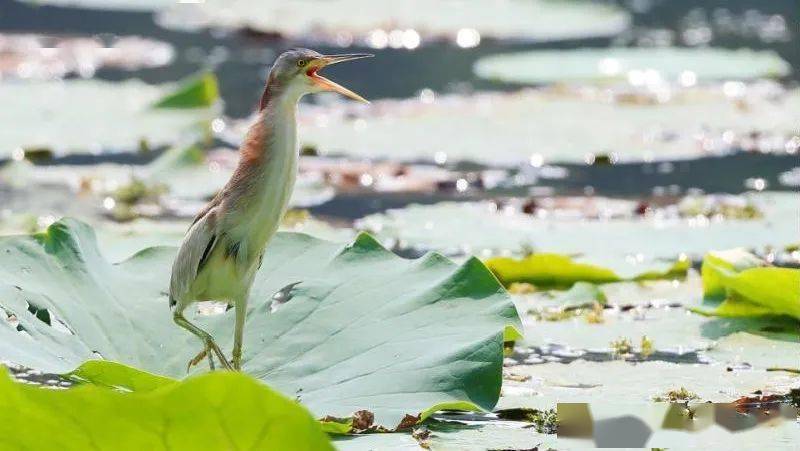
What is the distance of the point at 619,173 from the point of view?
6.85 m

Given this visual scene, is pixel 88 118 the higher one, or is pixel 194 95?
pixel 194 95

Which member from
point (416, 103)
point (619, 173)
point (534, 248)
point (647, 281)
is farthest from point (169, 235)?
point (416, 103)

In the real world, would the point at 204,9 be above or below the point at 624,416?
above

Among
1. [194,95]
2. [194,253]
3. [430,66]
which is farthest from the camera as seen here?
[430,66]

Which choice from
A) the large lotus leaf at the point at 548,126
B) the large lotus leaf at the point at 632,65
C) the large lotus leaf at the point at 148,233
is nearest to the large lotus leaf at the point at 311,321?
the large lotus leaf at the point at 148,233

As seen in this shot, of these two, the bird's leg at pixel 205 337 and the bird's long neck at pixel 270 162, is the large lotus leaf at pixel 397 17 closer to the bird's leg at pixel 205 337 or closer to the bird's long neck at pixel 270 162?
the bird's leg at pixel 205 337

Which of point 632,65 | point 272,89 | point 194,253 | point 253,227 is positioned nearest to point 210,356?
point 194,253

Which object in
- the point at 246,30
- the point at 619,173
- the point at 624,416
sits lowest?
the point at 624,416

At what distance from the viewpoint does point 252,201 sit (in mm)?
3098

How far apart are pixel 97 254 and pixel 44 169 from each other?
3074 mm

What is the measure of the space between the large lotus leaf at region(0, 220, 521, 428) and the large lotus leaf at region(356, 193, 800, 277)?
1300mm

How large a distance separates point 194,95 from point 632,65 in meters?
3.27

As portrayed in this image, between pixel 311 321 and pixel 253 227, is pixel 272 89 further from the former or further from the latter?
pixel 311 321

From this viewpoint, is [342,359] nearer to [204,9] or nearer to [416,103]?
[416,103]
